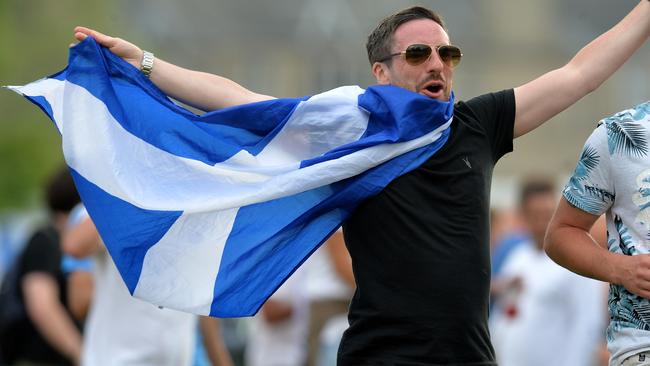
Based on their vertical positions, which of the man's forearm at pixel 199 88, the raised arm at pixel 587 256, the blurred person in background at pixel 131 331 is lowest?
the blurred person in background at pixel 131 331

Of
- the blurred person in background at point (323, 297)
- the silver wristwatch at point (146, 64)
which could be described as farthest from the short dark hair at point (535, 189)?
the silver wristwatch at point (146, 64)

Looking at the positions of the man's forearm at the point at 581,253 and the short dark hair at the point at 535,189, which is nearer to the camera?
the man's forearm at the point at 581,253

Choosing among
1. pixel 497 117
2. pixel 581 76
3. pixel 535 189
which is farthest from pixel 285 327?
pixel 581 76

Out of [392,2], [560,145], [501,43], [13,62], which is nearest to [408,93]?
[13,62]

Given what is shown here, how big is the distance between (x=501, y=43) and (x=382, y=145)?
205 ft

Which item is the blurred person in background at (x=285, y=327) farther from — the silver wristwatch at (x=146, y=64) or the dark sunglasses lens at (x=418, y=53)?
the dark sunglasses lens at (x=418, y=53)

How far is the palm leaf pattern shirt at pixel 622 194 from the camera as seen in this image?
18.0ft

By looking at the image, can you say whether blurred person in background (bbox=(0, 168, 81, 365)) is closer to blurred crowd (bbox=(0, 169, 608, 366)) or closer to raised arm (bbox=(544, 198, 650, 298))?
blurred crowd (bbox=(0, 169, 608, 366))

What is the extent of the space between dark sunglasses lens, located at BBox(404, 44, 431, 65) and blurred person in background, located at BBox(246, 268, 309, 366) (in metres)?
4.05

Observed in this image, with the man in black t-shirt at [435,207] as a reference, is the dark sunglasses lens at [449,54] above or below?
above

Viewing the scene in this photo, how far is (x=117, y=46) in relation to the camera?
6.01 metres

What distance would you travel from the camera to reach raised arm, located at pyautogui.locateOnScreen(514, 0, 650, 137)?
576 centimetres

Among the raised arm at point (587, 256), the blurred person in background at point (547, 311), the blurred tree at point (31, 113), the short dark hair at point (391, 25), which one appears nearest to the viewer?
the raised arm at point (587, 256)

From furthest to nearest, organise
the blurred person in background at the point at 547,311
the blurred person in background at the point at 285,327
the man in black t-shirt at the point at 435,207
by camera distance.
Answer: the blurred person in background at the point at 547,311 → the blurred person in background at the point at 285,327 → the man in black t-shirt at the point at 435,207
